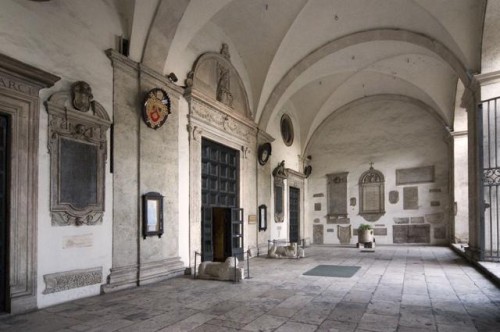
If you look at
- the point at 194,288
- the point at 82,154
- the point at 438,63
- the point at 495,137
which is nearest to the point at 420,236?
the point at 438,63

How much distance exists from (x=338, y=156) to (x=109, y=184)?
41.2ft

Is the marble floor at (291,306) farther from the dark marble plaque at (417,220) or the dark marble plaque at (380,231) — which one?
the dark marble plaque at (380,231)

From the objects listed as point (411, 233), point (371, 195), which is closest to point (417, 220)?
point (411, 233)

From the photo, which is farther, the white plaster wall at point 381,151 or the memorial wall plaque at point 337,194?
the memorial wall plaque at point 337,194

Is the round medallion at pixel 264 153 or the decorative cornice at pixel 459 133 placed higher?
the decorative cornice at pixel 459 133

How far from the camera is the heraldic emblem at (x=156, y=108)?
664cm

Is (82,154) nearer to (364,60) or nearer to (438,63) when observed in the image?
(364,60)

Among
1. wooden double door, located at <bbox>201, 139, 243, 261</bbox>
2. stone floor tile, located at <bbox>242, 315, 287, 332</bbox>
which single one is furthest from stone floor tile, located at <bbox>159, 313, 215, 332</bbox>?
wooden double door, located at <bbox>201, 139, 243, 261</bbox>

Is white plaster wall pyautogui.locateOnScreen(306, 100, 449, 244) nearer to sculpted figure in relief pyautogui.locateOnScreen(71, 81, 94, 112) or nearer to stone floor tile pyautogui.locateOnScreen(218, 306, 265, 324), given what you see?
stone floor tile pyautogui.locateOnScreen(218, 306, 265, 324)

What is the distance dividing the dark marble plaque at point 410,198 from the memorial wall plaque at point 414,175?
321 mm

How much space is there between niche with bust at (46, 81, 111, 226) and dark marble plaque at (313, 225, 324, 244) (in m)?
12.4

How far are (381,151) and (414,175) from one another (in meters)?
1.71

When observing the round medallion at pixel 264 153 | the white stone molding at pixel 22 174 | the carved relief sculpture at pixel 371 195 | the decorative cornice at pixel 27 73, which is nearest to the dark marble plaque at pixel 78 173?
the white stone molding at pixel 22 174

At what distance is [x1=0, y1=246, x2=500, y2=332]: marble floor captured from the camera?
3943 mm
